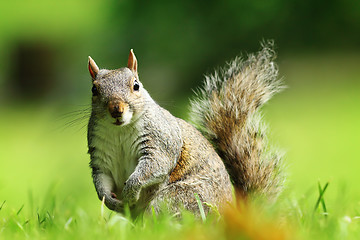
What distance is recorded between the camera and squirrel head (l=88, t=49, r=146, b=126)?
7.11 feet

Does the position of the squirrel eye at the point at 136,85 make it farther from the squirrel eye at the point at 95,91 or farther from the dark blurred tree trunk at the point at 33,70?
the dark blurred tree trunk at the point at 33,70

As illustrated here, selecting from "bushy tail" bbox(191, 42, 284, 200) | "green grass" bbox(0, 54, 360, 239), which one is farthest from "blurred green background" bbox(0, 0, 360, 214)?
"bushy tail" bbox(191, 42, 284, 200)

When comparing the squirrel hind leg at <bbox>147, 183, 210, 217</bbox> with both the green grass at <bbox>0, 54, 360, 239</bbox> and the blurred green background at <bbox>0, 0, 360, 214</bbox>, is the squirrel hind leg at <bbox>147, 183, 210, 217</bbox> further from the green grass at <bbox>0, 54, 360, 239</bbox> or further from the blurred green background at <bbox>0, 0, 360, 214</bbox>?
the blurred green background at <bbox>0, 0, 360, 214</bbox>

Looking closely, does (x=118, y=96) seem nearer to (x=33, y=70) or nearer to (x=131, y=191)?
(x=131, y=191)

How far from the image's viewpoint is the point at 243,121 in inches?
104

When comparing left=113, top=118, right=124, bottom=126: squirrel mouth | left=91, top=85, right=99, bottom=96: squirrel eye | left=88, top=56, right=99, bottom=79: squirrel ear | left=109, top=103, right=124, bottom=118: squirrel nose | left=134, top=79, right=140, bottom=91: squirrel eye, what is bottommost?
left=113, top=118, right=124, bottom=126: squirrel mouth

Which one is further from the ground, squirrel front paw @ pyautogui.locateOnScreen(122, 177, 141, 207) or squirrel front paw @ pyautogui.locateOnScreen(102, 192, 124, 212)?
squirrel front paw @ pyautogui.locateOnScreen(122, 177, 141, 207)

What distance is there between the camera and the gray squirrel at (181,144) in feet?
7.57

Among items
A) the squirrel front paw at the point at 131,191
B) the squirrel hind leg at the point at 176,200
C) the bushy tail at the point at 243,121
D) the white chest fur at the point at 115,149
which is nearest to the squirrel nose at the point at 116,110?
the white chest fur at the point at 115,149

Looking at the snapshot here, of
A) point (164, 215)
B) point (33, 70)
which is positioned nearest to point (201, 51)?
point (33, 70)

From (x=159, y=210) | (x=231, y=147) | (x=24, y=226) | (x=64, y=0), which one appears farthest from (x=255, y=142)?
(x=64, y=0)

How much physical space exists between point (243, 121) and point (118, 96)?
70 centimetres

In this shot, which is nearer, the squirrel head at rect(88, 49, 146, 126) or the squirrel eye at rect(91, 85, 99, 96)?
the squirrel head at rect(88, 49, 146, 126)

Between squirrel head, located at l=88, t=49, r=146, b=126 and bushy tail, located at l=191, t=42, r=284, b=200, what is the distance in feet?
1.45
